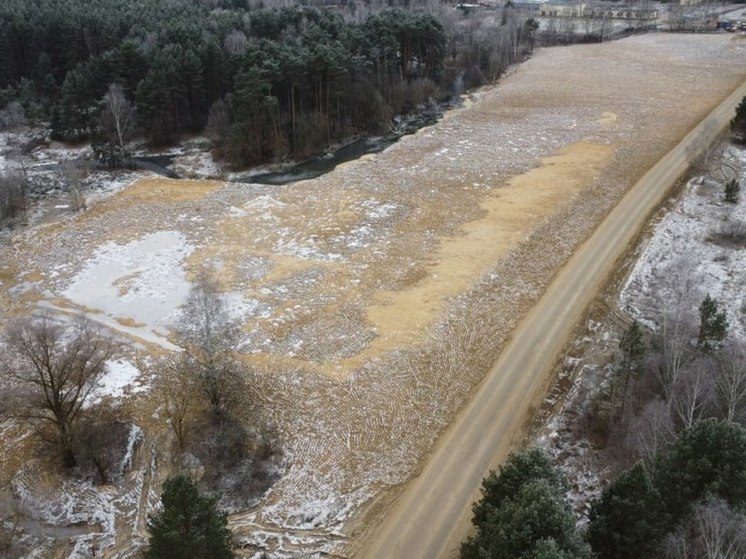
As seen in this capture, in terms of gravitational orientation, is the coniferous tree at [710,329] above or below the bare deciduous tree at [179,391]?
above

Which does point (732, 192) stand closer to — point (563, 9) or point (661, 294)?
point (661, 294)

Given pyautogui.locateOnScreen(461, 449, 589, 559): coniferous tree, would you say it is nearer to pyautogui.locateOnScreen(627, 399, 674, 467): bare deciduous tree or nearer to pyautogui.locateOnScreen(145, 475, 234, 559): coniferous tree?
→ pyautogui.locateOnScreen(627, 399, 674, 467): bare deciduous tree

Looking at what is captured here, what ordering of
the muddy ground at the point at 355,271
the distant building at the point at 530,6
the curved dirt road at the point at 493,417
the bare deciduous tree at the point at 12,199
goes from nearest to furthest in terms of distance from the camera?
the curved dirt road at the point at 493,417 < the muddy ground at the point at 355,271 < the bare deciduous tree at the point at 12,199 < the distant building at the point at 530,6

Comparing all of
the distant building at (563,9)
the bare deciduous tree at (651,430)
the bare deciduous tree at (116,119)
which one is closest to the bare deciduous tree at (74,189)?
the bare deciduous tree at (116,119)

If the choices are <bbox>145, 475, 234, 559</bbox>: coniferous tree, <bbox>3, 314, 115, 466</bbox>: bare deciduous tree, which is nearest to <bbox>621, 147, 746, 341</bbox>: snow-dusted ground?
<bbox>145, 475, 234, 559</bbox>: coniferous tree

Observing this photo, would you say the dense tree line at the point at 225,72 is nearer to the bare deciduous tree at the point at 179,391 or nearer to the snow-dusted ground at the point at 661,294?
the bare deciduous tree at the point at 179,391

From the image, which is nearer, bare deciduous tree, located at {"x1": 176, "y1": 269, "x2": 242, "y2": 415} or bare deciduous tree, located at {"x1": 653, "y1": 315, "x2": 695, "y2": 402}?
bare deciduous tree, located at {"x1": 653, "y1": 315, "x2": 695, "y2": 402}
